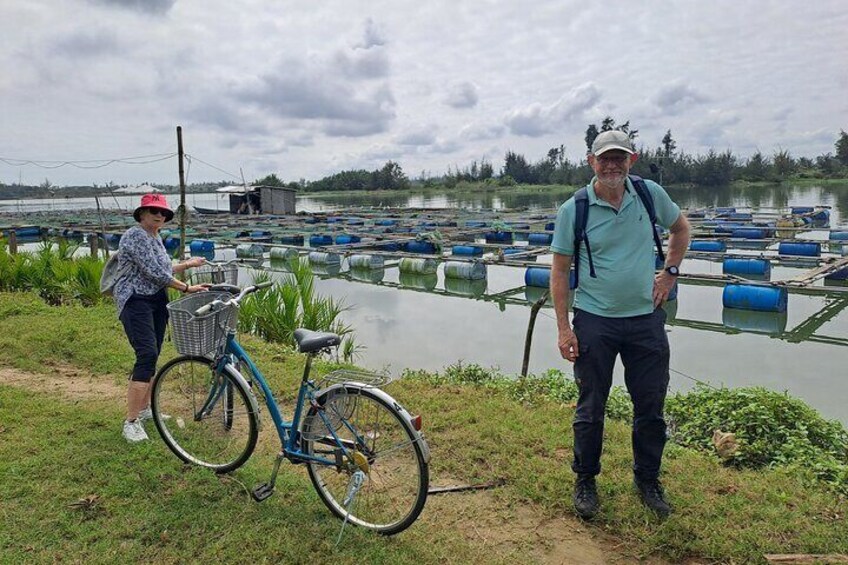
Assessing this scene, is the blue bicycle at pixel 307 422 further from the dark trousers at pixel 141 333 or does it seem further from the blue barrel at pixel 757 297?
the blue barrel at pixel 757 297

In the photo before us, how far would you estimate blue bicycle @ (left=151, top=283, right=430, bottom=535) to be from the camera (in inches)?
95.8

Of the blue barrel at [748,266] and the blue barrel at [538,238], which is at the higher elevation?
the blue barrel at [538,238]

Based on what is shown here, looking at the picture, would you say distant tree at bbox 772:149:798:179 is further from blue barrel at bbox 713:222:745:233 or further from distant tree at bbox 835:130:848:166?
blue barrel at bbox 713:222:745:233

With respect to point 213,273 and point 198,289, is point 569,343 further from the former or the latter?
point 213,273

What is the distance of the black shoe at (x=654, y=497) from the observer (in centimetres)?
Answer: 254

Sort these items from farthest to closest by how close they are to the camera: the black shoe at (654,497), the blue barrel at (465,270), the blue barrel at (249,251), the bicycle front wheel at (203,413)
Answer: the blue barrel at (249,251), the blue barrel at (465,270), the bicycle front wheel at (203,413), the black shoe at (654,497)

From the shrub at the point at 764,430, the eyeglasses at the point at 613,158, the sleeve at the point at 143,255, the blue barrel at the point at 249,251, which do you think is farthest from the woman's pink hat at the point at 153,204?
the blue barrel at the point at 249,251

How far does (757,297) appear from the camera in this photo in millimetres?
8617

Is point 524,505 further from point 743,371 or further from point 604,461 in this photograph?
point 743,371

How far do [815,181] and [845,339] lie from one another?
49695mm

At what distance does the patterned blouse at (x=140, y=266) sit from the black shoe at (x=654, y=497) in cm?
262

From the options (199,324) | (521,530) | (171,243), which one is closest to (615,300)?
(521,530)

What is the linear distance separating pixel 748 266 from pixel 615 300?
33.3ft

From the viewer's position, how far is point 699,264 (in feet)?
44.2
